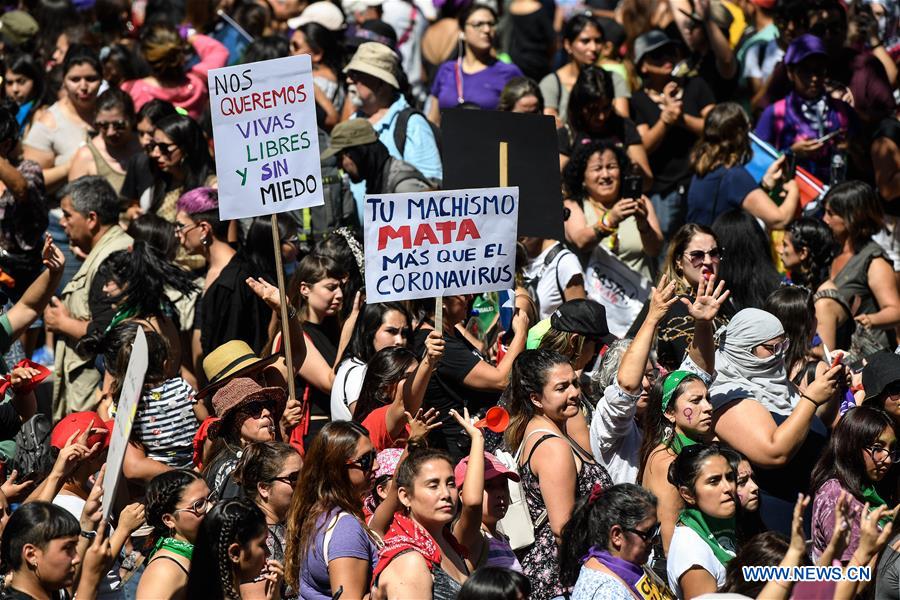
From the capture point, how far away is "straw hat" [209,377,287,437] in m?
7.21

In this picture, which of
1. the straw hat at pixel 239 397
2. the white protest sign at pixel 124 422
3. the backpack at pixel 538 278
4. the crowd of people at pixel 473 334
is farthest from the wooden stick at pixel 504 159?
the white protest sign at pixel 124 422

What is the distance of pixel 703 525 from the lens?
6.32 metres

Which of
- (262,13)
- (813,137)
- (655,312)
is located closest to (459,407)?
(655,312)

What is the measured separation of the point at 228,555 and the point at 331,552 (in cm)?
47

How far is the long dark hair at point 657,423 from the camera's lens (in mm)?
6957

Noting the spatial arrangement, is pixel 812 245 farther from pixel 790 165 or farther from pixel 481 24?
pixel 481 24

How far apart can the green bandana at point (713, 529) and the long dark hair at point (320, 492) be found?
4.79 ft

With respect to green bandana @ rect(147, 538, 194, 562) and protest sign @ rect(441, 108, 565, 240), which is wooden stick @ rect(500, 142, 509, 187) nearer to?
protest sign @ rect(441, 108, 565, 240)

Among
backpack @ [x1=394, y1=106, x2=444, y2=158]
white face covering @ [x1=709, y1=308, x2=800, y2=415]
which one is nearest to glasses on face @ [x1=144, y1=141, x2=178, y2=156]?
backpack @ [x1=394, y1=106, x2=444, y2=158]

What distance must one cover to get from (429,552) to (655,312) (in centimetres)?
187

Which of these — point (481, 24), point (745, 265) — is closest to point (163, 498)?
point (745, 265)

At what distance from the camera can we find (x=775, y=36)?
13000 mm

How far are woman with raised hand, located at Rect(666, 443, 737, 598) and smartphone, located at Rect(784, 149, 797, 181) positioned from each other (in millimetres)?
4295

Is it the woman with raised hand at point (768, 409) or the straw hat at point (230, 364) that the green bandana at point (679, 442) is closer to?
the woman with raised hand at point (768, 409)
